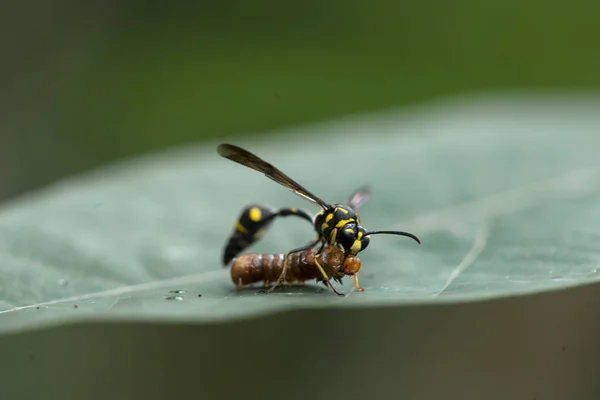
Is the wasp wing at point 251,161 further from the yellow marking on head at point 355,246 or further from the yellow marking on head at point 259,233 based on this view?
the yellow marking on head at point 259,233

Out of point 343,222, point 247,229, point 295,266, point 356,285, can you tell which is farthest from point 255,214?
point 356,285

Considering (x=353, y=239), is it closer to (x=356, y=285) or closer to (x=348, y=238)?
(x=348, y=238)

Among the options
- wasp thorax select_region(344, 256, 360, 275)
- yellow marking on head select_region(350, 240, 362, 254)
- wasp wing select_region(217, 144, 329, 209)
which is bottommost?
wasp thorax select_region(344, 256, 360, 275)

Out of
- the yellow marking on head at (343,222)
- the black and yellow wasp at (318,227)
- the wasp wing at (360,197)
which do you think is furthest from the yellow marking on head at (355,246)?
the wasp wing at (360,197)

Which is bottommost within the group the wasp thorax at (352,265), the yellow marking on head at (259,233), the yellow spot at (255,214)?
the wasp thorax at (352,265)

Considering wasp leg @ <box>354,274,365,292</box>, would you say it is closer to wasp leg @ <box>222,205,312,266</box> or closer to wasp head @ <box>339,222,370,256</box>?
wasp head @ <box>339,222,370,256</box>

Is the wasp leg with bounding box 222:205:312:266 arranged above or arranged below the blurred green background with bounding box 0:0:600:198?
below

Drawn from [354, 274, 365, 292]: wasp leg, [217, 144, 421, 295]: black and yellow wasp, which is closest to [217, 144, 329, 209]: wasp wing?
[217, 144, 421, 295]: black and yellow wasp
